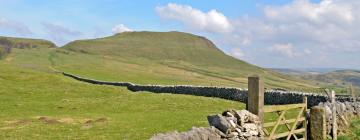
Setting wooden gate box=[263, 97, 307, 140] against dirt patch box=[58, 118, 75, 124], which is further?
dirt patch box=[58, 118, 75, 124]

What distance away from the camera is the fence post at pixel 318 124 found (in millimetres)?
23953

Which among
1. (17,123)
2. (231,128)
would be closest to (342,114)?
(231,128)

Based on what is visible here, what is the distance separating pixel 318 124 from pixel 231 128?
308 inches

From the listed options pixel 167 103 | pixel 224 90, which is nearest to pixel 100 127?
pixel 167 103

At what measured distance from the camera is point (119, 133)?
87.6ft

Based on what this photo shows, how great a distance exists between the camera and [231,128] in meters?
18.0

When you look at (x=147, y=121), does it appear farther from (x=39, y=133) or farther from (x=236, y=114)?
Answer: (x=236, y=114)

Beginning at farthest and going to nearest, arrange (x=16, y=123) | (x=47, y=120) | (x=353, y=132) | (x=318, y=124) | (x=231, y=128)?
(x=47, y=120)
(x=16, y=123)
(x=353, y=132)
(x=318, y=124)
(x=231, y=128)

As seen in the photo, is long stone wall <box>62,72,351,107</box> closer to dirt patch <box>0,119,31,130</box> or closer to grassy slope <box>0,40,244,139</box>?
grassy slope <box>0,40,244,139</box>

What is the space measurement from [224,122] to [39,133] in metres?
13.7

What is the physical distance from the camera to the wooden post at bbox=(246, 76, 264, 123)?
1917cm

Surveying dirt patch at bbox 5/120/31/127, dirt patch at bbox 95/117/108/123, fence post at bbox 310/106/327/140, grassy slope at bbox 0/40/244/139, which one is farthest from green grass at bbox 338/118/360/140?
dirt patch at bbox 5/120/31/127

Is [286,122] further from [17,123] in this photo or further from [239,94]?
[239,94]

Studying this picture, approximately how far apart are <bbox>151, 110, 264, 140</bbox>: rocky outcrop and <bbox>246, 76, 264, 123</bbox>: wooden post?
15.0 inches
